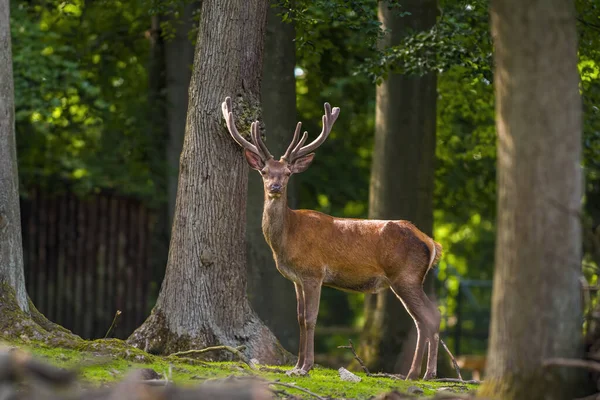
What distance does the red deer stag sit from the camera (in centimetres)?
934

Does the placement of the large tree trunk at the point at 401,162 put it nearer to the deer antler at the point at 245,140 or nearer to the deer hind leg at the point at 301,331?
the deer hind leg at the point at 301,331

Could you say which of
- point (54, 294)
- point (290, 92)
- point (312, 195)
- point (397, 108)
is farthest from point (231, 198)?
point (54, 294)

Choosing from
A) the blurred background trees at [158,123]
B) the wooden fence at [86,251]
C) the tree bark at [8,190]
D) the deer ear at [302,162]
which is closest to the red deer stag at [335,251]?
the deer ear at [302,162]

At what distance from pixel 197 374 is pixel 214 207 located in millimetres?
2046

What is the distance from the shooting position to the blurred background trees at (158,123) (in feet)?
42.3

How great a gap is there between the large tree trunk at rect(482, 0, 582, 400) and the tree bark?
4743 millimetres

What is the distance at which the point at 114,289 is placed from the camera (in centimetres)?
1842

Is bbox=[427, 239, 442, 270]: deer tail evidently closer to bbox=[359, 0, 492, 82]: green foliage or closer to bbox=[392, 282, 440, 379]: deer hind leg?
bbox=[392, 282, 440, 379]: deer hind leg

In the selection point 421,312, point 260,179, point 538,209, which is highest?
point 260,179

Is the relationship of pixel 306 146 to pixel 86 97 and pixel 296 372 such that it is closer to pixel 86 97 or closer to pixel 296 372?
pixel 296 372

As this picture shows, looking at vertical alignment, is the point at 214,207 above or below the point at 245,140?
below

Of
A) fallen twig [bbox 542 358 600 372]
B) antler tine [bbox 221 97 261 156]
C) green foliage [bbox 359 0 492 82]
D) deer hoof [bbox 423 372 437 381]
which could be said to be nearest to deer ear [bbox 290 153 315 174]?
antler tine [bbox 221 97 261 156]

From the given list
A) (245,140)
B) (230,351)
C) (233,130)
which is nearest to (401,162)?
(245,140)

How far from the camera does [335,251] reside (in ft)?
31.3
